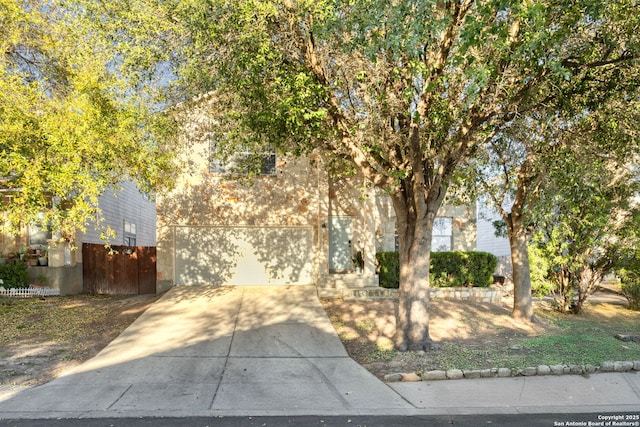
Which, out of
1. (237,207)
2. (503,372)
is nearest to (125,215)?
(237,207)

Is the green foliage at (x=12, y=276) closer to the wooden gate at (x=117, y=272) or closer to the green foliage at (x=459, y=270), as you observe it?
the wooden gate at (x=117, y=272)

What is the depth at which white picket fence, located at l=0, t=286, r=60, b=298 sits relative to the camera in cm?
1414

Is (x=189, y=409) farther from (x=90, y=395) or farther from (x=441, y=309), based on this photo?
(x=441, y=309)

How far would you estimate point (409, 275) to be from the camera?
356 inches

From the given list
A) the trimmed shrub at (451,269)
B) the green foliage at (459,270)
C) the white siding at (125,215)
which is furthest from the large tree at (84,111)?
the green foliage at (459,270)

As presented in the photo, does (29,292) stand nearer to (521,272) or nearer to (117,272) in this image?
(117,272)

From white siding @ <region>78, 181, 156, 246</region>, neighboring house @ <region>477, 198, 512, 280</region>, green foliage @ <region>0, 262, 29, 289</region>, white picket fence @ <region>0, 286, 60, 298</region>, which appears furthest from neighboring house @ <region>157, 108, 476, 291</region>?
neighboring house @ <region>477, 198, 512, 280</region>

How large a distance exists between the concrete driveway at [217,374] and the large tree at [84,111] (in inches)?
117

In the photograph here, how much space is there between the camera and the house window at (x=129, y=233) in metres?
20.8

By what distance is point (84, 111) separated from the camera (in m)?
9.09

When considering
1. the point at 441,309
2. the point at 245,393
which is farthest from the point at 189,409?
the point at 441,309

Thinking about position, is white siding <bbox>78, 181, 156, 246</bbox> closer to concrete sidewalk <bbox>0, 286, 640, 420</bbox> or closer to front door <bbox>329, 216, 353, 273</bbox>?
front door <bbox>329, 216, 353, 273</bbox>

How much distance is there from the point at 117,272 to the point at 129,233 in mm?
5371

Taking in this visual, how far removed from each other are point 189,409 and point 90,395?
158 centimetres
